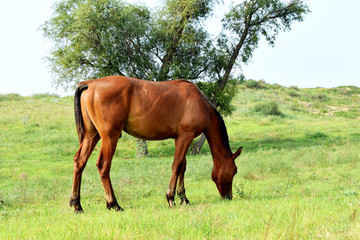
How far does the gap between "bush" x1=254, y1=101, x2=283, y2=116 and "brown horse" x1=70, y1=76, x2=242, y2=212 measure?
3135 cm

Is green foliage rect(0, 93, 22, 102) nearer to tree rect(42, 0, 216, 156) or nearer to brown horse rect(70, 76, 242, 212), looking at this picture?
tree rect(42, 0, 216, 156)

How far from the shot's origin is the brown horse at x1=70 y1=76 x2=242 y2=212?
6207mm

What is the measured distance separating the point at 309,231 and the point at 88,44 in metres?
18.2

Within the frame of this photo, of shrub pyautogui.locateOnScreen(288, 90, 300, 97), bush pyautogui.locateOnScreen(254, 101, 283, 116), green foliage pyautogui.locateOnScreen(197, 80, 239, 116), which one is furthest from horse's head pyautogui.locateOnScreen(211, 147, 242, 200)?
shrub pyautogui.locateOnScreen(288, 90, 300, 97)

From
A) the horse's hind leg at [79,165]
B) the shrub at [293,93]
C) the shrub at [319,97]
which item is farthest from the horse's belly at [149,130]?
the shrub at [293,93]

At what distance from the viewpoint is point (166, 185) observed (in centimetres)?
946

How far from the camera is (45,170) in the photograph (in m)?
14.6

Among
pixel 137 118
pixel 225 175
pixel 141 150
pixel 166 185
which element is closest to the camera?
pixel 137 118

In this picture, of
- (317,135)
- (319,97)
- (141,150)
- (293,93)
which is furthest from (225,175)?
(293,93)

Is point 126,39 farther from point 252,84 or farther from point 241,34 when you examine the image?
point 252,84

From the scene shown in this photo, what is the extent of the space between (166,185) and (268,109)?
3015cm

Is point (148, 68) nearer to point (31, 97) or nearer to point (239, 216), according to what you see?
point (239, 216)

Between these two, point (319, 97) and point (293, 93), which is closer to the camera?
point (319, 97)

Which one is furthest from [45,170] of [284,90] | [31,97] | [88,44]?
[284,90]
